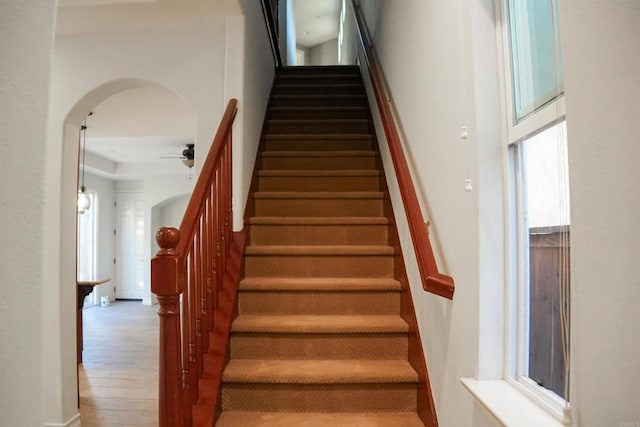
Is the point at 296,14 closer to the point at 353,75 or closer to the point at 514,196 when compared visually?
the point at 353,75

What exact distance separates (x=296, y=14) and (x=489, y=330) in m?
8.53

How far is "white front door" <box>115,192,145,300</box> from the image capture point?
7.88 metres

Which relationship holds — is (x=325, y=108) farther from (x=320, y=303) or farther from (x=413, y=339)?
(x=413, y=339)

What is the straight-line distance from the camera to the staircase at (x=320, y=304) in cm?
166

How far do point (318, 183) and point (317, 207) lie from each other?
0.96 feet

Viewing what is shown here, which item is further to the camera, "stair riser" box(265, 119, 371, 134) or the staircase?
"stair riser" box(265, 119, 371, 134)

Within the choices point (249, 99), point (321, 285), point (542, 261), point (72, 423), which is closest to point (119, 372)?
point (72, 423)

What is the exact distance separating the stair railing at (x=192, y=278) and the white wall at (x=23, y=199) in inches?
22.6

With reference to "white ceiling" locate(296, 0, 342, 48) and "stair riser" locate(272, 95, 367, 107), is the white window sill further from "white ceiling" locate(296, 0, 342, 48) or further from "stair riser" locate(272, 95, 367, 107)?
"white ceiling" locate(296, 0, 342, 48)

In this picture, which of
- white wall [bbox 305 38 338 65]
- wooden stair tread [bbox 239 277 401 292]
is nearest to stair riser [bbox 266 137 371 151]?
wooden stair tread [bbox 239 277 401 292]

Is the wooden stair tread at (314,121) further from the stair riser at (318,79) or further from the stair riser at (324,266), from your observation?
the stair riser at (324,266)

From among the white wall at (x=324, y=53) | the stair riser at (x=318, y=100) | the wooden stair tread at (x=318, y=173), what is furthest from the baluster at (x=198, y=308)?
the white wall at (x=324, y=53)

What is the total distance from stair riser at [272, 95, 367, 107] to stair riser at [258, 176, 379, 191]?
4.55ft

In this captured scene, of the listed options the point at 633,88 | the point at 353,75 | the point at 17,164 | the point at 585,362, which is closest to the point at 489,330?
the point at 585,362
